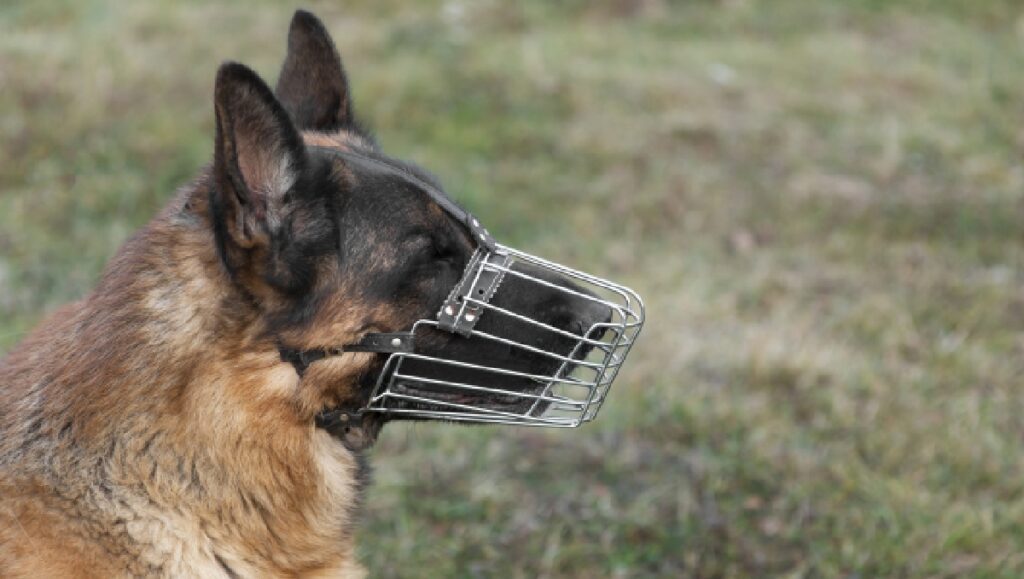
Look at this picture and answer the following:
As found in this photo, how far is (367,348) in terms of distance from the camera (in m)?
2.80

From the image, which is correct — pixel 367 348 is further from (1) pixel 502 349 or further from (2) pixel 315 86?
(2) pixel 315 86

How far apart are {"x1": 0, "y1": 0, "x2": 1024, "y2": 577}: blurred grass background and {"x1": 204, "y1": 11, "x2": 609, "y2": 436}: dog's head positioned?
1569mm

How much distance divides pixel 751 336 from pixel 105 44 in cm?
605

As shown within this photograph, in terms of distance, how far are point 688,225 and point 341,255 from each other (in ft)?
18.4

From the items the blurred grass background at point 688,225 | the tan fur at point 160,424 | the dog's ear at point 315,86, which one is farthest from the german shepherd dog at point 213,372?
the blurred grass background at point 688,225

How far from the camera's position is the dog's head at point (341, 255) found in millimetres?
2537

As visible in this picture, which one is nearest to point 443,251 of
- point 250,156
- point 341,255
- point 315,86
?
point 341,255

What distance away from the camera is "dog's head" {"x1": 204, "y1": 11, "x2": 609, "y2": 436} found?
2.54 meters

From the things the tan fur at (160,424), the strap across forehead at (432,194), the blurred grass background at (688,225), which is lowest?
the blurred grass background at (688,225)

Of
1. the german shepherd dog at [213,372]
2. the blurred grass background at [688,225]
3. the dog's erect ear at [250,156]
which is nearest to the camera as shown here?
the dog's erect ear at [250,156]

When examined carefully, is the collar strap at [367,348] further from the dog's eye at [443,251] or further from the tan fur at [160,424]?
the dog's eye at [443,251]

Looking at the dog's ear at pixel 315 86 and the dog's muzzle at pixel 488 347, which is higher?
the dog's ear at pixel 315 86

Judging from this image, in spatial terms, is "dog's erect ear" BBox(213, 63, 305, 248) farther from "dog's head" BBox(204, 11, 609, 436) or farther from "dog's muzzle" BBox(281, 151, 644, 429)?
"dog's muzzle" BBox(281, 151, 644, 429)

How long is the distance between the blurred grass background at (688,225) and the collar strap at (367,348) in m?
1.68
